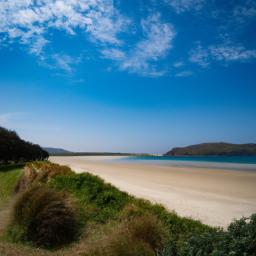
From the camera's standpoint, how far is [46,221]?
7594 millimetres

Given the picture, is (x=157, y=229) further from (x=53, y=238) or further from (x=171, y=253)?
(x=53, y=238)

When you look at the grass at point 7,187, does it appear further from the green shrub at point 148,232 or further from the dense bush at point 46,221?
the green shrub at point 148,232

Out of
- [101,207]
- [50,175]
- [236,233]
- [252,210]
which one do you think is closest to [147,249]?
[236,233]

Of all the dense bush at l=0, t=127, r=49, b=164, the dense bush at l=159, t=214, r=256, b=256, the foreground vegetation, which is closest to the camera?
the dense bush at l=159, t=214, r=256, b=256

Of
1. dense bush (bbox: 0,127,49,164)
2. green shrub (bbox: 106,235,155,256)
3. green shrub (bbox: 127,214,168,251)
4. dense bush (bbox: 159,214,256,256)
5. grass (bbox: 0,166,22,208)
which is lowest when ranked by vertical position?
grass (bbox: 0,166,22,208)

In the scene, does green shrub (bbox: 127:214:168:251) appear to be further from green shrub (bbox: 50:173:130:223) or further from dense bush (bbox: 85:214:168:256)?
green shrub (bbox: 50:173:130:223)

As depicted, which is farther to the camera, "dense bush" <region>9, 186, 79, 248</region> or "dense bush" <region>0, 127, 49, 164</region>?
"dense bush" <region>0, 127, 49, 164</region>

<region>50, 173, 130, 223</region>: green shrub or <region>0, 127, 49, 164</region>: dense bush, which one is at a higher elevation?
<region>0, 127, 49, 164</region>: dense bush

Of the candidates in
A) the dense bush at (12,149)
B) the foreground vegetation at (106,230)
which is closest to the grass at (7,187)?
the foreground vegetation at (106,230)

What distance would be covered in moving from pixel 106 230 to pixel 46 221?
138 cm

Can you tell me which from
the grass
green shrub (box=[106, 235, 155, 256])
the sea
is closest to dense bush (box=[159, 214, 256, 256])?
green shrub (box=[106, 235, 155, 256])

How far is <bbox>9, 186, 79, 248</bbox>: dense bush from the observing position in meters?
7.56

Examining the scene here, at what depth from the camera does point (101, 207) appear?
9.98 m

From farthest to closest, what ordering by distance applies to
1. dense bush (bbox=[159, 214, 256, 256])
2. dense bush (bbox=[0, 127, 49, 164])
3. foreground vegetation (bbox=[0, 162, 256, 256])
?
dense bush (bbox=[0, 127, 49, 164]) < foreground vegetation (bbox=[0, 162, 256, 256]) < dense bush (bbox=[159, 214, 256, 256])
